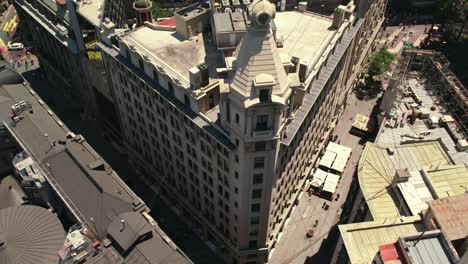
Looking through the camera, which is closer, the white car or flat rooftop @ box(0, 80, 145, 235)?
flat rooftop @ box(0, 80, 145, 235)

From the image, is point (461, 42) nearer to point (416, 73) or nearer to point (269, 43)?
point (416, 73)

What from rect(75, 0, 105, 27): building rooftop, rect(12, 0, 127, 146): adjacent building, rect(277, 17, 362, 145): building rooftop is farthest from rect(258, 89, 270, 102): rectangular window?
rect(75, 0, 105, 27): building rooftop

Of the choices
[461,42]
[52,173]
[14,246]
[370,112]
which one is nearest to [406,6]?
[461,42]

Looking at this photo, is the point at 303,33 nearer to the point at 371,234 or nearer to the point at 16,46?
the point at 371,234

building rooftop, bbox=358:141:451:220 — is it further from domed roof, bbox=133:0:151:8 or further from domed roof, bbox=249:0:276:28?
domed roof, bbox=133:0:151:8

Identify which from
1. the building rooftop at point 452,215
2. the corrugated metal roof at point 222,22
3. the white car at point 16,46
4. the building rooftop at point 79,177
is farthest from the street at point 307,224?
the white car at point 16,46

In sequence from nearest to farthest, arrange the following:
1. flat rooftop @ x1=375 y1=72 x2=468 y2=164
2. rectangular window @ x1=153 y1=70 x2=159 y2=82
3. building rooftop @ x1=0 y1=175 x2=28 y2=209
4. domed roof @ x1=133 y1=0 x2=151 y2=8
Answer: rectangular window @ x1=153 y1=70 x2=159 y2=82 → building rooftop @ x1=0 y1=175 x2=28 y2=209 → domed roof @ x1=133 y1=0 x2=151 y2=8 → flat rooftop @ x1=375 y1=72 x2=468 y2=164
